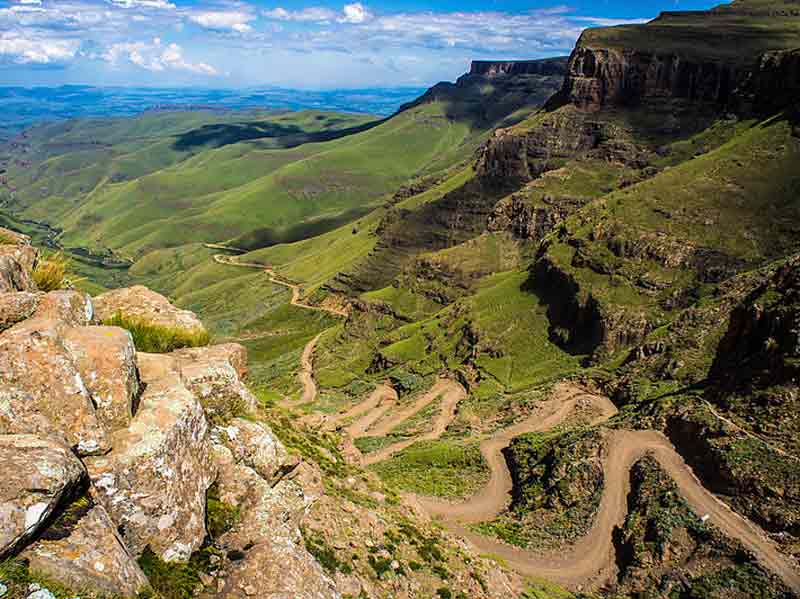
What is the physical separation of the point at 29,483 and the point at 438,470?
60.2 metres

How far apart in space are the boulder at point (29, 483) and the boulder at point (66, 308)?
20.2 ft

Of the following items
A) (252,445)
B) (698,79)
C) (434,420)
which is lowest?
(434,420)

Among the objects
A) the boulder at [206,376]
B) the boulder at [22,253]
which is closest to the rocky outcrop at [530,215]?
the boulder at [206,376]

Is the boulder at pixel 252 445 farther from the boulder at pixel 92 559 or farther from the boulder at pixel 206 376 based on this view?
the boulder at pixel 92 559

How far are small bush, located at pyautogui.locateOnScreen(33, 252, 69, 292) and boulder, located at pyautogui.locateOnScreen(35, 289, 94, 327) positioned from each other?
416 centimetres

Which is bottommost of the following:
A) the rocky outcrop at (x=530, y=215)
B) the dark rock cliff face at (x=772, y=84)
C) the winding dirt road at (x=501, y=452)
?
the winding dirt road at (x=501, y=452)

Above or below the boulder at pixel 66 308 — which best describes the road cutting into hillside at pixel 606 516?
below

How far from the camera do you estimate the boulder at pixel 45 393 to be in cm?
1289

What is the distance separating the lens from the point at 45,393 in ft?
43.7

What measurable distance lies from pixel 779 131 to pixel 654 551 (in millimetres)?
131040

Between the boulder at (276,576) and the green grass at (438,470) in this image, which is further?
the green grass at (438,470)

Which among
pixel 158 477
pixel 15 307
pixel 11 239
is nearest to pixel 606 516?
pixel 158 477

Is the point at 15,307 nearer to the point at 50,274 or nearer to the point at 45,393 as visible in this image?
the point at 45,393

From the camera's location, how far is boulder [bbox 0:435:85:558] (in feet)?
33.6
